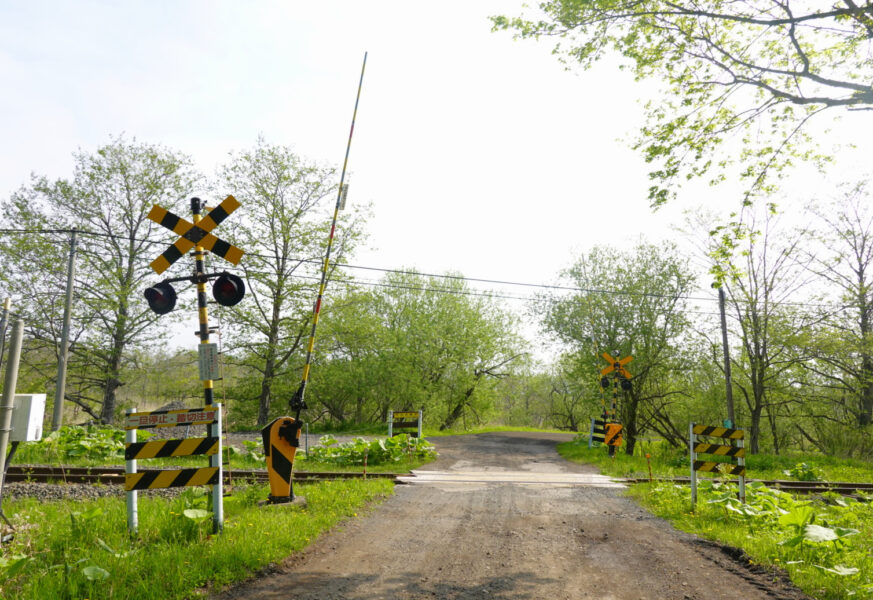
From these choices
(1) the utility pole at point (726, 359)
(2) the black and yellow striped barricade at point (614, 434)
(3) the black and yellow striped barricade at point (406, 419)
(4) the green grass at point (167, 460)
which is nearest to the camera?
(4) the green grass at point (167, 460)

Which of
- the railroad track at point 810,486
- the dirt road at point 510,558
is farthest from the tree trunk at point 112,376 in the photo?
the railroad track at point 810,486

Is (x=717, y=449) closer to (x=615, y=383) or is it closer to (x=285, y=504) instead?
(x=285, y=504)

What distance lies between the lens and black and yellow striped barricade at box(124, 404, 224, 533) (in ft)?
17.2

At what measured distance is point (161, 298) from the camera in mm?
5758

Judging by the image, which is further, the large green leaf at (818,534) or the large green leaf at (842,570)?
the large green leaf at (818,534)

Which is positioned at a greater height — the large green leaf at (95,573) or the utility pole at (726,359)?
the utility pole at (726,359)

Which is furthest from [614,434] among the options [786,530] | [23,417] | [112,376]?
[112,376]

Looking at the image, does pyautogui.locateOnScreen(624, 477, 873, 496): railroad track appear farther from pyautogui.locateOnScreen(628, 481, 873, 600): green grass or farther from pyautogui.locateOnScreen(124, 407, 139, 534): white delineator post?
pyautogui.locateOnScreen(124, 407, 139, 534): white delineator post

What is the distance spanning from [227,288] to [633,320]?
1760cm

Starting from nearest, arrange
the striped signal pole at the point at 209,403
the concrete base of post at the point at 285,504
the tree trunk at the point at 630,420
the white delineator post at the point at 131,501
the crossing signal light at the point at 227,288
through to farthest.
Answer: the white delineator post at the point at 131,501, the striped signal pole at the point at 209,403, the crossing signal light at the point at 227,288, the concrete base of post at the point at 285,504, the tree trunk at the point at 630,420

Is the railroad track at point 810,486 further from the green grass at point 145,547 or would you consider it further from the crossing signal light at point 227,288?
the crossing signal light at point 227,288

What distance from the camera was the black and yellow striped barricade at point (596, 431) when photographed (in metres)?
→ 17.5

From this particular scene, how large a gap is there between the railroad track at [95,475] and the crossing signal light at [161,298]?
11.5ft

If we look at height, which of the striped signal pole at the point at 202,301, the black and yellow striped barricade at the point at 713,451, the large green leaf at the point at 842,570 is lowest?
the large green leaf at the point at 842,570
